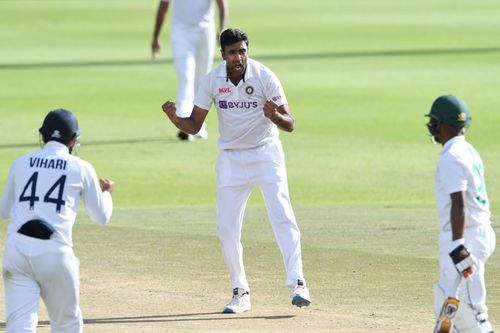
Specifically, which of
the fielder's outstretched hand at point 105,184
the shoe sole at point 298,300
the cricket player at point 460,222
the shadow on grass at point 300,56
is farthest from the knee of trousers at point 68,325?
the shadow on grass at point 300,56

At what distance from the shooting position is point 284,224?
11078 millimetres

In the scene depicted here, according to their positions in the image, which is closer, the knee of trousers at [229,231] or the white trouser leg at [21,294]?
the white trouser leg at [21,294]

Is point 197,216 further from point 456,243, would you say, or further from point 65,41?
point 65,41

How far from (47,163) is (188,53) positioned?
39.6 ft

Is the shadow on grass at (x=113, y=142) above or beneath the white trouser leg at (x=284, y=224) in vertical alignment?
beneath

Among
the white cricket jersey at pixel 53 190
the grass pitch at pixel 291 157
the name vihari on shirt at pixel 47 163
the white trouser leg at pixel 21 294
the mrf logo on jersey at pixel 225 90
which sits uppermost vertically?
the mrf logo on jersey at pixel 225 90

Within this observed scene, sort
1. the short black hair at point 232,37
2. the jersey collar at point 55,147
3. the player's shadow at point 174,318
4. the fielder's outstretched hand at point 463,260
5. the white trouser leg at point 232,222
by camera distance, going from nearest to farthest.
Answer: the fielder's outstretched hand at point 463,260, the jersey collar at point 55,147, the player's shadow at point 174,318, the short black hair at point 232,37, the white trouser leg at point 232,222

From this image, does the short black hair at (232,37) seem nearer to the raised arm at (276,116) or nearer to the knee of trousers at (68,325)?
the raised arm at (276,116)

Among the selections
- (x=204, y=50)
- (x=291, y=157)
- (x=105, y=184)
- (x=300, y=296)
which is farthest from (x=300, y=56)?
(x=105, y=184)

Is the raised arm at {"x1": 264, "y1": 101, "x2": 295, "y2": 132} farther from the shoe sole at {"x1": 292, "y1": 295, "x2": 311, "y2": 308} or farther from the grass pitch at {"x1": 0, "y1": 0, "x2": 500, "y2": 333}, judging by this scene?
the grass pitch at {"x1": 0, "y1": 0, "x2": 500, "y2": 333}

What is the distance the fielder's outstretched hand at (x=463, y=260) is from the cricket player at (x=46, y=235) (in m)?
2.12

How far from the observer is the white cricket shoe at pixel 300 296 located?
10.8 metres

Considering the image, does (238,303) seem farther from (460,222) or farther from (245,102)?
(460,222)

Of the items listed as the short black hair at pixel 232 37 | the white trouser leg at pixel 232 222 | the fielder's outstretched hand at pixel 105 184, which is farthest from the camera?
the white trouser leg at pixel 232 222
